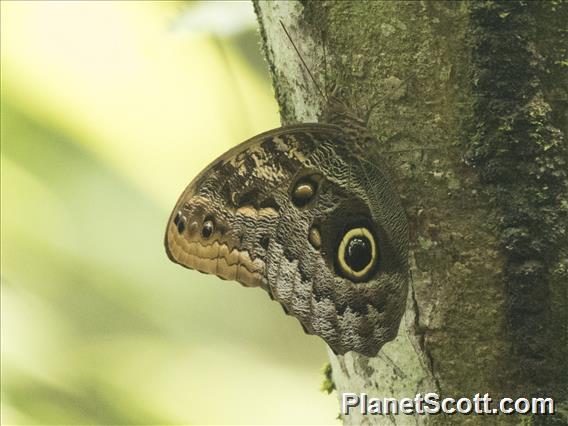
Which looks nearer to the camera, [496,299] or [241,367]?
[496,299]

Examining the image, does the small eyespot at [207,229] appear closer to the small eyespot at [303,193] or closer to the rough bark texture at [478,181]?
the small eyespot at [303,193]

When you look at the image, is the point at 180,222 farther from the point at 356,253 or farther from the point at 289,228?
the point at 356,253

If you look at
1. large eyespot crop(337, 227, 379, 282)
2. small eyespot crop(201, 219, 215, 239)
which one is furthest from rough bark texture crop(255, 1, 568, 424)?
small eyespot crop(201, 219, 215, 239)

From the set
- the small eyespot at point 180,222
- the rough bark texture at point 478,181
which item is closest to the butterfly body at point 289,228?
the small eyespot at point 180,222

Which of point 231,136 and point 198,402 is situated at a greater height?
point 231,136

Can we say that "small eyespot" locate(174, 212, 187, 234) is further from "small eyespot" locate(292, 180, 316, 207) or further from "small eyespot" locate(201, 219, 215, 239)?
"small eyespot" locate(292, 180, 316, 207)

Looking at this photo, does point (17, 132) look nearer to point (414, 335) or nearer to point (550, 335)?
point (414, 335)

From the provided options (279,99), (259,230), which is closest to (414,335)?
(259,230)

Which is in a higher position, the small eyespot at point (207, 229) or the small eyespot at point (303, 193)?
the small eyespot at point (303, 193)
